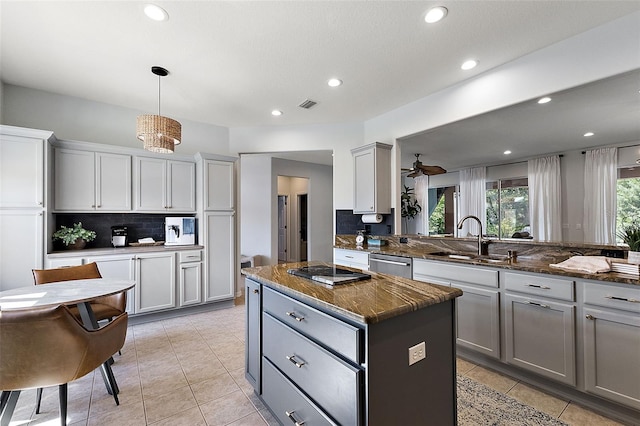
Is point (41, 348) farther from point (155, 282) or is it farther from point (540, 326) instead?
point (540, 326)

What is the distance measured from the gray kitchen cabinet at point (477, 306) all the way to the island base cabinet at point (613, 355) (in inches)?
21.8

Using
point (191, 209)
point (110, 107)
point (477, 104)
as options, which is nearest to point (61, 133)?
A: point (110, 107)

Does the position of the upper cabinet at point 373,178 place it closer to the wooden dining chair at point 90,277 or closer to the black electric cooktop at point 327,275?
the black electric cooktop at point 327,275

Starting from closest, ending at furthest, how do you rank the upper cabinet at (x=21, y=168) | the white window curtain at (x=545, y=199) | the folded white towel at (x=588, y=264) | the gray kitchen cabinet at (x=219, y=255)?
the folded white towel at (x=588, y=264)
the upper cabinet at (x=21, y=168)
the gray kitchen cabinet at (x=219, y=255)
the white window curtain at (x=545, y=199)

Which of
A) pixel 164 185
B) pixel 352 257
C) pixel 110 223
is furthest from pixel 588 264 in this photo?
pixel 110 223

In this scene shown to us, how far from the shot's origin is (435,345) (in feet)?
4.42

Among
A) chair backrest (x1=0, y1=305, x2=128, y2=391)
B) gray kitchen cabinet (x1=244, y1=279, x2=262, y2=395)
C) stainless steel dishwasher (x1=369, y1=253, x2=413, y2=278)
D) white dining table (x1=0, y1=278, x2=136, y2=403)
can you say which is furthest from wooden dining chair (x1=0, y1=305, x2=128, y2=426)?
stainless steel dishwasher (x1=369, y1=253, x2=413, y2=278)

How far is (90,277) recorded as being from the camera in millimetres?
2635

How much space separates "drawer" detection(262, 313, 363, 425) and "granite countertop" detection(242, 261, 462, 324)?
0.23 metres

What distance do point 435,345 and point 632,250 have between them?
71.3 inches

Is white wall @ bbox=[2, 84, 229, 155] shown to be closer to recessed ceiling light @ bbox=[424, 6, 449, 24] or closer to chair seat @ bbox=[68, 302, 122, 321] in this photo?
chair seat @ bbox=[68, 302, 122, 321]

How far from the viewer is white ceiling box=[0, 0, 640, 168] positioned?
6.49ft

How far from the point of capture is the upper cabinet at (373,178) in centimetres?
382

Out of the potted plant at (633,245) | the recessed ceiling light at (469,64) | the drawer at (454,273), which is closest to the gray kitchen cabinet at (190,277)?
the drawer at (454,273)
